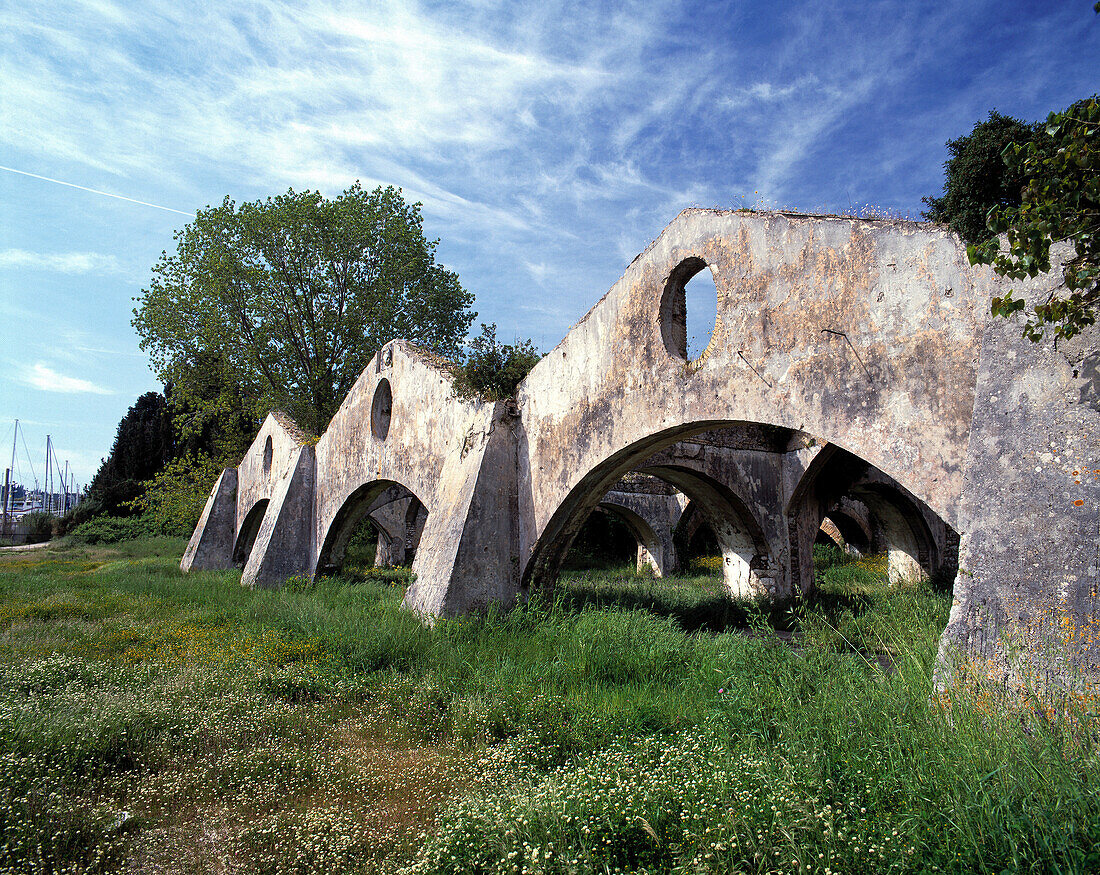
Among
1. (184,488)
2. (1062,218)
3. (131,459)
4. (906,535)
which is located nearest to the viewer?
(1062,218)

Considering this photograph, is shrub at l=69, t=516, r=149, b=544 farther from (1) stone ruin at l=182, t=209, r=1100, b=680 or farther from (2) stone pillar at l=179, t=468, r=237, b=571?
(1) stone ruin at l=182, t=209, r=1100, b=680

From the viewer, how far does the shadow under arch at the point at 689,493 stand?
6637 millimetres

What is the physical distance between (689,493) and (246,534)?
42.3 feet

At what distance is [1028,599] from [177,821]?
13.9 feet

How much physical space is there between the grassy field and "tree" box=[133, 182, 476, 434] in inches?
610

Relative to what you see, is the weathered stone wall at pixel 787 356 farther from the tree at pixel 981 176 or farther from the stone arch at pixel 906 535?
the stone arch at pixel 906 535

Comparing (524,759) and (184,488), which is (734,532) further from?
(184,488)

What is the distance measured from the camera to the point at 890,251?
4.40 metres

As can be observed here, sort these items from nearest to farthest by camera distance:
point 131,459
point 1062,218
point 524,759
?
1. point 1062,218
2. point 524,759
3. point 131,459

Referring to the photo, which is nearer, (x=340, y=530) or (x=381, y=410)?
(x=381, y=410)

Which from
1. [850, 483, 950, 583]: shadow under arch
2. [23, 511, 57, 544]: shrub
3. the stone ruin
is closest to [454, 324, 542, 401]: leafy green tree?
the stone ruin

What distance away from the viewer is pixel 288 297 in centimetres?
2059

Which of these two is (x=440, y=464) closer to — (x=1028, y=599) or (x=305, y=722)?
(x=305, y=722)

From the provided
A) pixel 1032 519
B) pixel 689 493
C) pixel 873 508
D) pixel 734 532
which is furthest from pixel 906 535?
pixel 1032 519
